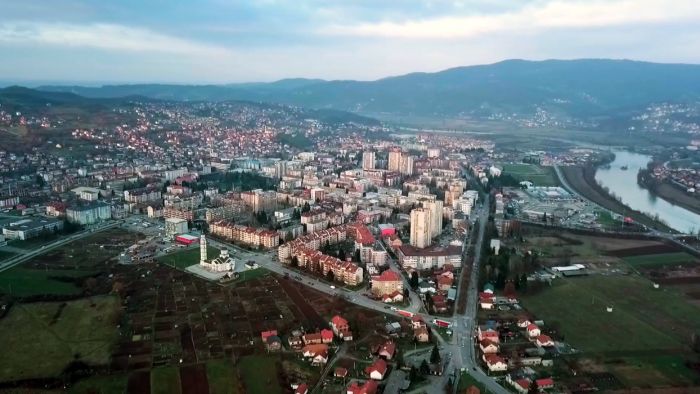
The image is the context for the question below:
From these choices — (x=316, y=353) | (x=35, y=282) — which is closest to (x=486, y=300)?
(x=316, y=353)

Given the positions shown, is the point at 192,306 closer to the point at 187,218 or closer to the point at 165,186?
the point at 187,218

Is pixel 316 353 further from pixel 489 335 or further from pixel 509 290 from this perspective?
pixel 509 290

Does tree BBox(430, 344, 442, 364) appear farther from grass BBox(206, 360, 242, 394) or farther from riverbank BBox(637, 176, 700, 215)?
riverbank BBox(637, 176, 700, 215)

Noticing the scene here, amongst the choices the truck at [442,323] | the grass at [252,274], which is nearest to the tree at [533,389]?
the truck at [442,323]

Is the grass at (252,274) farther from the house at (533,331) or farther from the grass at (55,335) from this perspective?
the house at (533,331)

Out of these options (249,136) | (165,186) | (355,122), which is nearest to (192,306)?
(165,186)

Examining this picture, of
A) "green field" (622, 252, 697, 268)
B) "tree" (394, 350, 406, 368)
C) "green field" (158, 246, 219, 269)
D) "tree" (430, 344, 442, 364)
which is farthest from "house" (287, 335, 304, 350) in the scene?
"green field" (622, 252, 697, 268)
